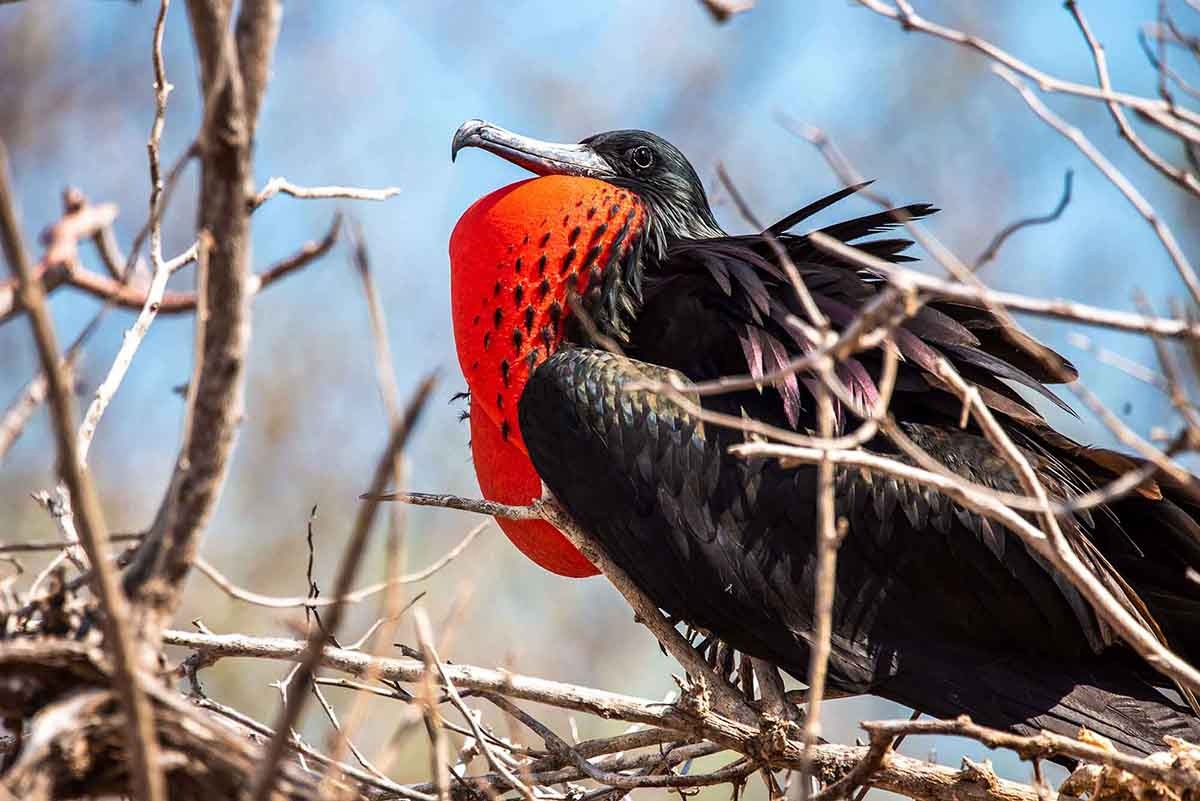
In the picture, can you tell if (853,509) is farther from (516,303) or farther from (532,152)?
(532,152)

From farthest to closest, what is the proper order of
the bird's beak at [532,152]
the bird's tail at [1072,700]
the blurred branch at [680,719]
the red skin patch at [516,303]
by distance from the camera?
the bird's beak at [532,152], the red skin patch at [516,303], the bird's tail at [1072,700], the blurred branch at [680,719]

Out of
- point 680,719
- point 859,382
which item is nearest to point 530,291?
point 859,382

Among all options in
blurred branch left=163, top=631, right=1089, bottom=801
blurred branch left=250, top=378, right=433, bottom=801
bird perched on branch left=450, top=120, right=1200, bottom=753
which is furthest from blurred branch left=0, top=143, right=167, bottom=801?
bird perched on branch left=450, top=120, right=1200, bottom=753

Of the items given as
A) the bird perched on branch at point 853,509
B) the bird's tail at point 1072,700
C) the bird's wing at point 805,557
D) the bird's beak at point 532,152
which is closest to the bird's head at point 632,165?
the bird's beak at point 532,152

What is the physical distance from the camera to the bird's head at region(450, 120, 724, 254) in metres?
3.19

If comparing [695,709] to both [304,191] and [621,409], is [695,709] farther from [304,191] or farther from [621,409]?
[304,191]

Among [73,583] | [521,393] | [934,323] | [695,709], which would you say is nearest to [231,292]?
[73,583]

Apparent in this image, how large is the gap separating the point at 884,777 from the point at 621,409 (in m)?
0.79

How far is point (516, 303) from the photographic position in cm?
279

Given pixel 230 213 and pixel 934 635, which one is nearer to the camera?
pixel 230 213

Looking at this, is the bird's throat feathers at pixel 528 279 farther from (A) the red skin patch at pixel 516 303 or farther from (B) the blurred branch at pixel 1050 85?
(B) the blurred branch at pixel 1050 85

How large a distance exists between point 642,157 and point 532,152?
0.27 metres

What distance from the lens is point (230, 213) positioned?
4.27ft

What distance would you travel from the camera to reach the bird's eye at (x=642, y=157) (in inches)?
133
